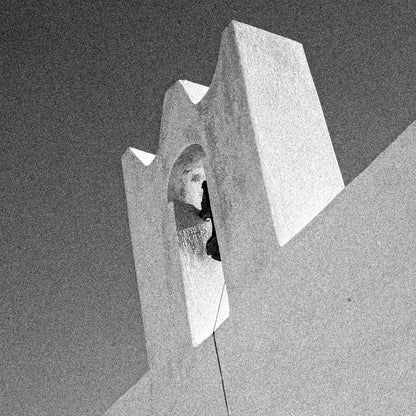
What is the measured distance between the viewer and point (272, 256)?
4.45m

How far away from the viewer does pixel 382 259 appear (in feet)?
12.0

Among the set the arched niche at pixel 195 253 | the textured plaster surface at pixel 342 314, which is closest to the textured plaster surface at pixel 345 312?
the textured plaster surface at pixel 342 314

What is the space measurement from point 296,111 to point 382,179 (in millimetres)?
1449

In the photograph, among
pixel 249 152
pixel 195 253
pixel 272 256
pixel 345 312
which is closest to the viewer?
pixel 345 312

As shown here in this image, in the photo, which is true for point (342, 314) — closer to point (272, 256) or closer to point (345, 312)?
point (345, 312)

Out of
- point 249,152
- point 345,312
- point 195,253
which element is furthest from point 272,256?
point 195,253

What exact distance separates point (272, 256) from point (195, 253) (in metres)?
1.03

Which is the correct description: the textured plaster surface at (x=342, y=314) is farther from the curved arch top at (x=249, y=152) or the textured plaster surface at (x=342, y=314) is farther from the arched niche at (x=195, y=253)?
the arched niche at (x=195, y=253)

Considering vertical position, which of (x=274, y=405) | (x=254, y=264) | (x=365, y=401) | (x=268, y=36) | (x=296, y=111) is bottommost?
(x=365, y=401)

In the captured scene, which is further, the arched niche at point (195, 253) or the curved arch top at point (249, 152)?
the arched niche at point (195, 253)

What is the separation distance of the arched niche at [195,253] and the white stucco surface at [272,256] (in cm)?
1

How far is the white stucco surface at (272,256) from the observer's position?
363 centimetres

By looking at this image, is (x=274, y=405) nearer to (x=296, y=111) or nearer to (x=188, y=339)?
(x=188, y=339)

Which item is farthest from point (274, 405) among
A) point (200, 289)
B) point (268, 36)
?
point (268, 36)
